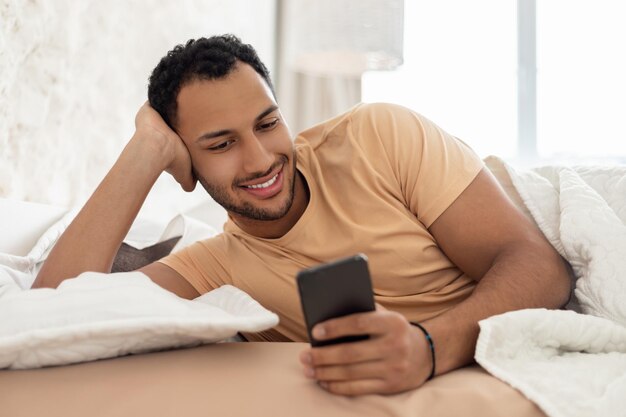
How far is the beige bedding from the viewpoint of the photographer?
0.65m

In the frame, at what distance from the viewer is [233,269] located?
1.28 metres

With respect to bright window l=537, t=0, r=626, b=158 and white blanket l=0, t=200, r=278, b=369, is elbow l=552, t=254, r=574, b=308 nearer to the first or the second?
white blanket l=0, t=200, r=278, b=369

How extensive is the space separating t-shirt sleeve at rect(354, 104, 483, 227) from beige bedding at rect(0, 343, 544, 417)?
414mm

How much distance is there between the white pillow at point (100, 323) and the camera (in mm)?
722

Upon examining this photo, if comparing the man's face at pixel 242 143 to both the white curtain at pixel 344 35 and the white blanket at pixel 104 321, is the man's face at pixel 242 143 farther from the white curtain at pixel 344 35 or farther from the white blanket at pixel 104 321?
the white curtain at pixel 344 35

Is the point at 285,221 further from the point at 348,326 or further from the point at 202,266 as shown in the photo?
the point at 348,326

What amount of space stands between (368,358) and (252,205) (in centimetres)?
58

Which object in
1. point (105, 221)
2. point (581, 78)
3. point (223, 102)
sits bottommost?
point (105, 221)

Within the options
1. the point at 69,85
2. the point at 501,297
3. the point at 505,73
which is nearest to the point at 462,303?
the point at 501,297

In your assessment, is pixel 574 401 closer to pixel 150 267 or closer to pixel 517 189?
pixel 517 189

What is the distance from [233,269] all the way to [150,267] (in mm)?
151

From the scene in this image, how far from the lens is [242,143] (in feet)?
4.03

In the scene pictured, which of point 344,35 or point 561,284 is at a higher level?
point 344,35

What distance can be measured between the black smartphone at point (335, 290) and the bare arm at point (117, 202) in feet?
1.87
